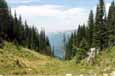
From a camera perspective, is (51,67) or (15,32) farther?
(15,32)

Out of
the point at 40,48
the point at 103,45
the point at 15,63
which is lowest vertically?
the point at 40,48

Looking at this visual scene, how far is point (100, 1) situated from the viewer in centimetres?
12256

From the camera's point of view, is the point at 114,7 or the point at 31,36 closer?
the point at 114,7

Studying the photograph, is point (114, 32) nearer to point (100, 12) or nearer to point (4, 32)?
point (100, 12)

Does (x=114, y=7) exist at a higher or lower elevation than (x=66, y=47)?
higher

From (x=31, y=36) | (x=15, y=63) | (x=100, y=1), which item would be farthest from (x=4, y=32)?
(x=15, y=63)

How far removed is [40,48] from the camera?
173m

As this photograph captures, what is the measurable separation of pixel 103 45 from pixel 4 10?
1880 inches

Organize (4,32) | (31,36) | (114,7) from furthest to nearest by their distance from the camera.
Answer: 1. (31,36)
2. (4,32)
3. (114,7)

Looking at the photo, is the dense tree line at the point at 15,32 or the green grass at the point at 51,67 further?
the dense tree line at the point at 15,32

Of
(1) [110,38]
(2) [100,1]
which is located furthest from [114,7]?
(1) [110,38]

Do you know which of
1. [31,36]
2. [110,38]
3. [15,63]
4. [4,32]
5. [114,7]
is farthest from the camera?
[31,36]

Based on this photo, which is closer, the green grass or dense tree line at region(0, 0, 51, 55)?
the green grass

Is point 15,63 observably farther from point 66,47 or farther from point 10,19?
point 66,47
